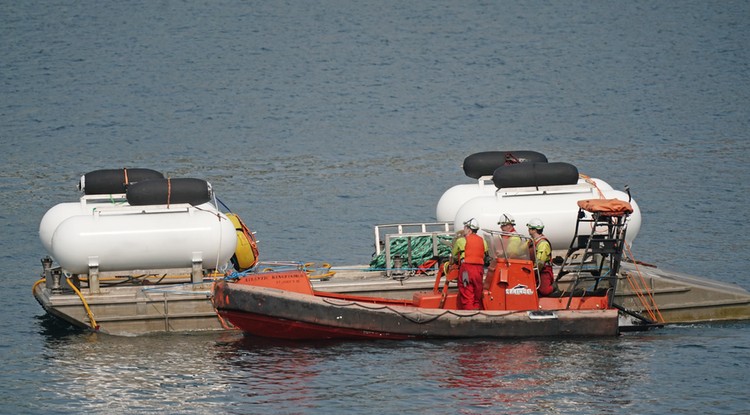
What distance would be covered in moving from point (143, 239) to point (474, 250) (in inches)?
206

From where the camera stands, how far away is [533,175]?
66.6 ft

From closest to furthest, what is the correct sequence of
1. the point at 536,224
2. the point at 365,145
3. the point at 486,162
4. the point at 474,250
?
1. the point at 474,250
2. the point at 536,224
3. the point at 486,162
4. the point at 365,145

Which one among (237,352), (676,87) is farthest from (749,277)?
(676,87)

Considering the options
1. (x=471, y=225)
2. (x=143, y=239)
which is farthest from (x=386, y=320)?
(x=143, y=239)

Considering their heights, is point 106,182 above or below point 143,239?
above

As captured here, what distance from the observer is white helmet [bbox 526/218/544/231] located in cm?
1906

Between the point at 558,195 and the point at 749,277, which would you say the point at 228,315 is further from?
the point at 749,277

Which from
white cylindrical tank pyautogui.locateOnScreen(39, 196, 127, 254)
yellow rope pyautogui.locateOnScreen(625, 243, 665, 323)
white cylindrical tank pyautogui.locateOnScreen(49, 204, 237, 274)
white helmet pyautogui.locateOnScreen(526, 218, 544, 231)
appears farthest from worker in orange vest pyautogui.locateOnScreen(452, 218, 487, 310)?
white cylindrical tank pyautogui.locateOnScreen(39, 196, 127, 254)

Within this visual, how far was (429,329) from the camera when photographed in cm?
1856

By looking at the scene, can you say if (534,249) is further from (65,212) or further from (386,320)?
(65,212)

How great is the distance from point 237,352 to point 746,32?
47.2m

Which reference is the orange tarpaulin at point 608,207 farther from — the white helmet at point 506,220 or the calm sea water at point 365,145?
the calm sea water at point 365,145

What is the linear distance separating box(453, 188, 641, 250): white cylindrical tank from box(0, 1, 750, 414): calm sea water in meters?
2.12

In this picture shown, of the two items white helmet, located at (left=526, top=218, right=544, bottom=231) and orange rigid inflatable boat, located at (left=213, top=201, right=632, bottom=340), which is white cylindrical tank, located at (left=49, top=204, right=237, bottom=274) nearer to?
orange rigid inflatable boat, located at (left=213, top=201, right=632, bottom=340)
